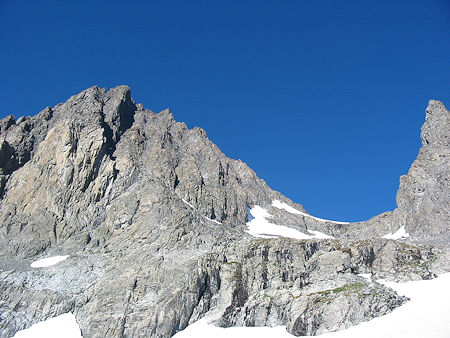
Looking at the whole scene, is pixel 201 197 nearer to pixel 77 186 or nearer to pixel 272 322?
pixel 77 186

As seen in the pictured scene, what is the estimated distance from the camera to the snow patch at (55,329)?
6456cm

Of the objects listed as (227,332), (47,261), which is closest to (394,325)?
(227,332)

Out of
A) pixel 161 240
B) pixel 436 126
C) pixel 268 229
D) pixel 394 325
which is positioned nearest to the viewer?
pixel 394 325

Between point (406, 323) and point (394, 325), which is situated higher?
point (406, 323)

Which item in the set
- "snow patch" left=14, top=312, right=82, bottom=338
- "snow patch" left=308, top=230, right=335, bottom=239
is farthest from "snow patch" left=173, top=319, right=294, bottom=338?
"snow patch" left=308, top=230, right=335, bottom=239

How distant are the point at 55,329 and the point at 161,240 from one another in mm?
22291

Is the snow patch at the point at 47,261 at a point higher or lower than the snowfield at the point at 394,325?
higher

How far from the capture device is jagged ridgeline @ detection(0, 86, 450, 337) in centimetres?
6181

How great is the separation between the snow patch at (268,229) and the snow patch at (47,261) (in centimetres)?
5024

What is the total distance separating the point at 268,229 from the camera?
12131 cm

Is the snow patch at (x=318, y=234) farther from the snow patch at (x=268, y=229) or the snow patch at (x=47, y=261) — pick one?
the snow patch at (x=47, y=261)

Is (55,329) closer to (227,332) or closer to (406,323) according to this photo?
(227,332)

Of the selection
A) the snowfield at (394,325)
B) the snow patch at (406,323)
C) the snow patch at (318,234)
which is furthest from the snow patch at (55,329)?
the snow patch at (318,234)

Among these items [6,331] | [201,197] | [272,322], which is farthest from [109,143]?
[272,322]
